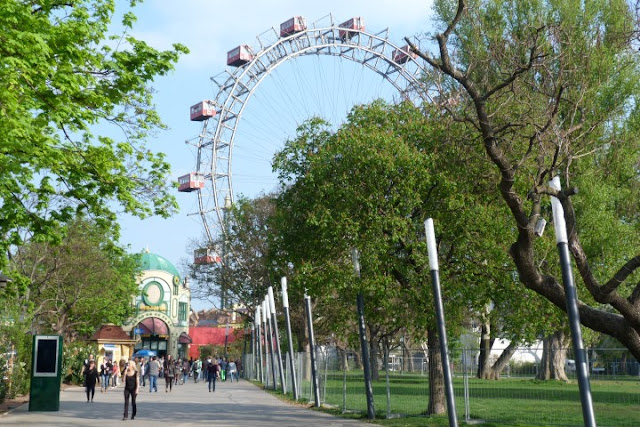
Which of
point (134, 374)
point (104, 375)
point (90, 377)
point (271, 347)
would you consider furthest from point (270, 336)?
point (134, 374)

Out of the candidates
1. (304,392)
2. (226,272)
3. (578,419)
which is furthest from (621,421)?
(226,272)

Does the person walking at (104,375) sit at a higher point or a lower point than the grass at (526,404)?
higher

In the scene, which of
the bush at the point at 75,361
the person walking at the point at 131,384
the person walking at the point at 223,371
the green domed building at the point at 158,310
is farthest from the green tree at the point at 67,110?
the green domed building at the point at 158,310

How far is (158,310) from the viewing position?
10825 cm

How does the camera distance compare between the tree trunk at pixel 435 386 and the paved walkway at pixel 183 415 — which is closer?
the paved walkway at pixel 183 415

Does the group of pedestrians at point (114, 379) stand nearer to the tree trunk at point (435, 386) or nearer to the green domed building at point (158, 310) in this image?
the tree trunk at point (435, 386)

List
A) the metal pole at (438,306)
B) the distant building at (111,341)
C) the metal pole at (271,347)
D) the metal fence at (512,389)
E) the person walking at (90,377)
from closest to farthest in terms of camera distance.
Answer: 1. the metal fence at (512,389)
2. the metal pole at (438,306)
3. the person walking at (90,377)
4. the metal pole at (271,347)
5. the distant building at (111,341)

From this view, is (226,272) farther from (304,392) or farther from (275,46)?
(304,392)

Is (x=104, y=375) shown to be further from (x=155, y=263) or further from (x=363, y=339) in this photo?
(x=155, y=263)

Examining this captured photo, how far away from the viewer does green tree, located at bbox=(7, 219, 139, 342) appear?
49.9m

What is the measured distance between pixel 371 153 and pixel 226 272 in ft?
121

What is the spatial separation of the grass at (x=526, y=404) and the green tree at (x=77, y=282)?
20.6 metres

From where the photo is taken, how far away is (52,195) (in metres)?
23.8

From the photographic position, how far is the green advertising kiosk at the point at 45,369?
93.2 ft
